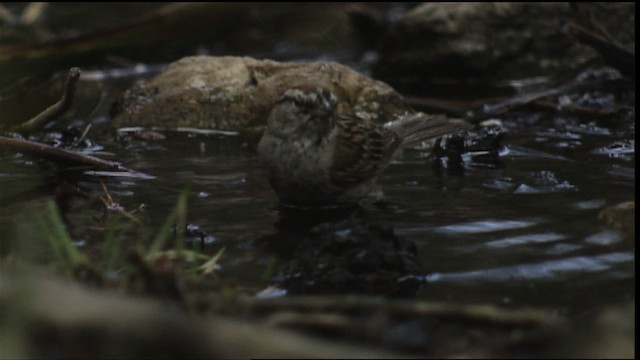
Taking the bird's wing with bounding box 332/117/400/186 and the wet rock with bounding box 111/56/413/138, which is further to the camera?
the wet rock with bounding box 111/56/413/138

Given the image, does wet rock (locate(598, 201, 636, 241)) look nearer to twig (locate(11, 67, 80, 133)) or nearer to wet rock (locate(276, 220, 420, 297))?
wet rock (locate(276, 220, 420, 297))

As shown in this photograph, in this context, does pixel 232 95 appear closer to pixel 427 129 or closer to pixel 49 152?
pixel 427 129

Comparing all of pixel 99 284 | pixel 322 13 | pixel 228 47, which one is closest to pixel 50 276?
pixel 99 284

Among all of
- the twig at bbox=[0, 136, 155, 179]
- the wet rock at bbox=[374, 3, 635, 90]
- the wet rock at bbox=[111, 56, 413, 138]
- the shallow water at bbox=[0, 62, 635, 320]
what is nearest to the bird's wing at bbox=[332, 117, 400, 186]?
the shallow water at bbox=[0, 62, 635, 320]

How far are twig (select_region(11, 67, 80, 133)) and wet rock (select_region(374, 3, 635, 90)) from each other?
3.57m

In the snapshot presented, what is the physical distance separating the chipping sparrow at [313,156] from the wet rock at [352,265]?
121cm

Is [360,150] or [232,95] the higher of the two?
[232,95]

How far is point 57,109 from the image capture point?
19.9 feet

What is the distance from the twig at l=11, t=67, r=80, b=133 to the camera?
5.70m

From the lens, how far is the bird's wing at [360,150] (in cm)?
561

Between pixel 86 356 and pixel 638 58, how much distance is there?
5438 mm

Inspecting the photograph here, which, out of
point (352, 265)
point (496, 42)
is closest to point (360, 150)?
point (352, 265)

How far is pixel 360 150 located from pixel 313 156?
0.33 metres

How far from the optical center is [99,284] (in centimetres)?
317
